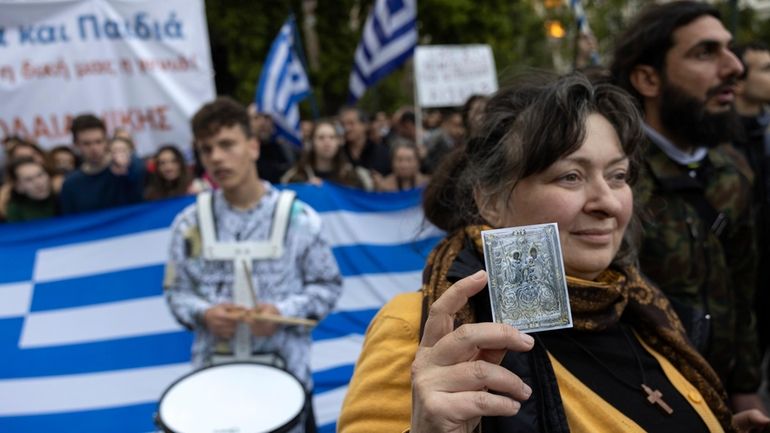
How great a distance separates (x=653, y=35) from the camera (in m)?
2.55

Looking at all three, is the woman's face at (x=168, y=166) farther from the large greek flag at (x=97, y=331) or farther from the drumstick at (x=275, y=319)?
the drumstick at (x=275, y=319)

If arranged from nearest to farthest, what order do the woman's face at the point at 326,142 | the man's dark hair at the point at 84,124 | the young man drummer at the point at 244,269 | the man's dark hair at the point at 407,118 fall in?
the young man drummer at the point at 244,269 < the man's dark hair at the point at 84,124 < the woman's face at the point at 326,142 < the man's dark hair at the point at 407,118

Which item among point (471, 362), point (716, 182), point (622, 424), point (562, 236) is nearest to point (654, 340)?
point (622, 424)

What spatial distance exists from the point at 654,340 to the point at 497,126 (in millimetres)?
741

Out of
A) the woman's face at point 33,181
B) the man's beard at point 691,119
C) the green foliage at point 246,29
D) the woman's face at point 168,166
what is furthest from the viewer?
the green foliage at point 246,29

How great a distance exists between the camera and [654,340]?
1.78m

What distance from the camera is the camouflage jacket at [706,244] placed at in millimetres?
2350

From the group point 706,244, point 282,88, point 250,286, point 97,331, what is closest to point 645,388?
point 706,244

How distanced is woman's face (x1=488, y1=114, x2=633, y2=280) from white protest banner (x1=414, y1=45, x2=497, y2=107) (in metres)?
7.94

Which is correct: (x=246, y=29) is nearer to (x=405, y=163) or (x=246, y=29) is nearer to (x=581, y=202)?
(x=405, y=163)

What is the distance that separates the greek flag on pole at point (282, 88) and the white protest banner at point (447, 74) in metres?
3.07

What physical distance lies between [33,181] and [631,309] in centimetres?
457

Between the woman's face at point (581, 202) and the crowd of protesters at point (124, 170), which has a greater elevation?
the woman's face at point (581, 202)

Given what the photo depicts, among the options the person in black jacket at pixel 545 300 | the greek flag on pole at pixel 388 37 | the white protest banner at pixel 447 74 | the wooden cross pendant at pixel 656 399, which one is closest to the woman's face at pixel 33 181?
the greek flag on pole at pixel 388 37
